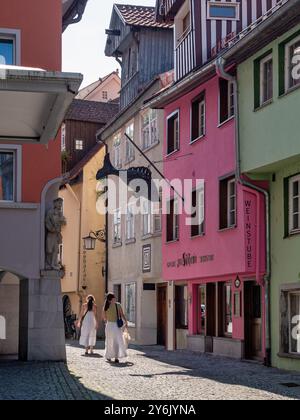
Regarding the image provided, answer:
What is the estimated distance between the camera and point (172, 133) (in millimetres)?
27984

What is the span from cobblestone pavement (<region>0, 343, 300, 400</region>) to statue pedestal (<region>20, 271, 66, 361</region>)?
57cm

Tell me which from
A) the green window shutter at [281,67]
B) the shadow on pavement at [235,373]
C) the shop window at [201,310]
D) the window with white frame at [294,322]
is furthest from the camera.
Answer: the shop window at [201,310]

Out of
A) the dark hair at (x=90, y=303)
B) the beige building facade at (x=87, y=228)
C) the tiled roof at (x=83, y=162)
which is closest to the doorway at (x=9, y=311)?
the dark hair at (x=90, y=303)

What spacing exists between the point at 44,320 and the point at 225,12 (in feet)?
33.9

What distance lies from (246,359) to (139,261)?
11.5m

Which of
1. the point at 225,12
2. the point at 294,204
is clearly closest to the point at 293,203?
the point at 294,204

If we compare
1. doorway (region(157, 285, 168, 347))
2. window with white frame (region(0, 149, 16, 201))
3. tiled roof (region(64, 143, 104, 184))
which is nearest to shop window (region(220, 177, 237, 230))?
window with white frame (region(0, 149, 16, 201))

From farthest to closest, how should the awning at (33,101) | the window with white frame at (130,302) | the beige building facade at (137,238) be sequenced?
the window with white frame at (130,302) → the beige building facade at (137,238) → the awning at (33,101)

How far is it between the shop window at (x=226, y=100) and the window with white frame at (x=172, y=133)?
439cm

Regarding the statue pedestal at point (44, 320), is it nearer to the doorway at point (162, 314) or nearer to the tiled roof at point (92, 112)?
the doorway at point (162, 314)

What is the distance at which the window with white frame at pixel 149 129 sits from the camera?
30375mm

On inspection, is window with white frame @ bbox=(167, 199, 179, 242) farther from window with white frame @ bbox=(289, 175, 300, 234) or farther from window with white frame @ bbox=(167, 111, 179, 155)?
window with white frame @ bbox=(289, 175, 300, 234)

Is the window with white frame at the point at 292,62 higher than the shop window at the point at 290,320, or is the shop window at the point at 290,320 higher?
the window with white frame at the point at 292,62

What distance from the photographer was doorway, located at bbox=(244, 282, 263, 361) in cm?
2153
